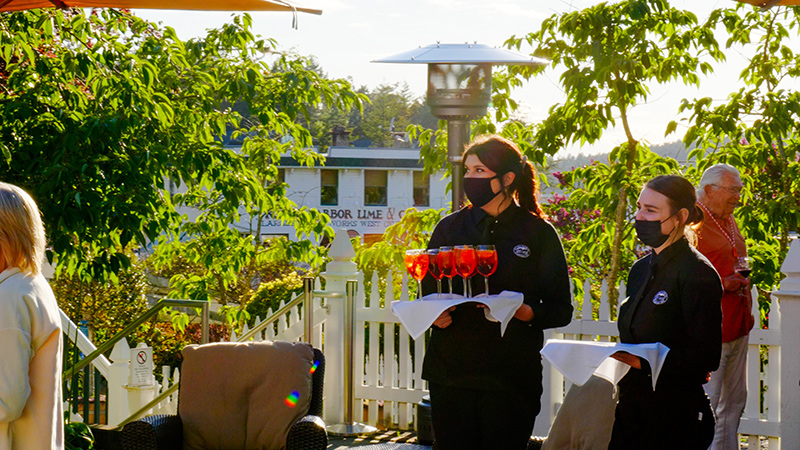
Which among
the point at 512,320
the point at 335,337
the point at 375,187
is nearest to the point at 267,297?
the point at 335,337

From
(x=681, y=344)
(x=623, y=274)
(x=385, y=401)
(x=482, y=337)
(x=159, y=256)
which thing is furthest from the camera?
(x=159, y=256)

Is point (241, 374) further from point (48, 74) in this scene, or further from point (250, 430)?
point (48, 74)

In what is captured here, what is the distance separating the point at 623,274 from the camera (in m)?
7.84

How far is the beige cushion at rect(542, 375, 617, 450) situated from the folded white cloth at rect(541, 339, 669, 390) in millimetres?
481

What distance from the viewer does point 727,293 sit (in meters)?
4.62

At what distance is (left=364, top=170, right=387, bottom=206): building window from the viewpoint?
36.9m

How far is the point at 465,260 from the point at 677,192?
76 cm

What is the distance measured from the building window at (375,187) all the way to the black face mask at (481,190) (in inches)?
1322

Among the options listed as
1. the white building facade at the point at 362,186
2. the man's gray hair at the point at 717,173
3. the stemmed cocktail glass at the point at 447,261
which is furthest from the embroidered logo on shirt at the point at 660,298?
the white building facade at the point at 362,186

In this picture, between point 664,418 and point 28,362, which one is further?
point 664,418

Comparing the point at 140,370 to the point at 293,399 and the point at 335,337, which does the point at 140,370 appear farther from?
the point at 293,399

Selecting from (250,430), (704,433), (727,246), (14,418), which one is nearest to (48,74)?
(250,430)

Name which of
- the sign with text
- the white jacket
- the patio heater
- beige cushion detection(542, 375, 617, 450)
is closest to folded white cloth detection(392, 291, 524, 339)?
beige cushion detection(542, 375, 617, 450)

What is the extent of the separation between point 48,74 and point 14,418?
13.9 feet
